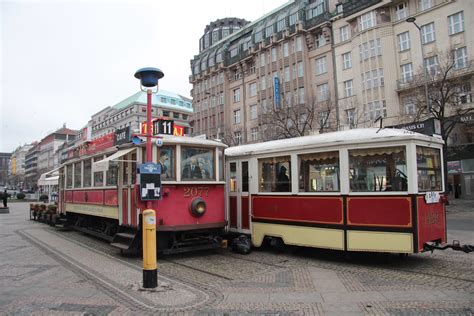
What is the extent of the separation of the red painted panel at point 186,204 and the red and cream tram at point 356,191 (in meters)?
→ 1.11

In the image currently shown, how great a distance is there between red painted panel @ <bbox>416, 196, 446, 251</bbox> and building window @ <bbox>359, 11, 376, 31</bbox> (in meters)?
33.1

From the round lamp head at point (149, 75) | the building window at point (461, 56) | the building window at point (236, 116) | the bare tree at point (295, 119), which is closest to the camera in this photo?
the round lamp head at point (149, 75)

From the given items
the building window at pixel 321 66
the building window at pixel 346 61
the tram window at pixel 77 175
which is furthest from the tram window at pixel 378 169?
the building window at pixel 321 66

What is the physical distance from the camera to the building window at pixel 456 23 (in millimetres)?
32034

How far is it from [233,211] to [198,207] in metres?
1.67

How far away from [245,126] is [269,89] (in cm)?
655

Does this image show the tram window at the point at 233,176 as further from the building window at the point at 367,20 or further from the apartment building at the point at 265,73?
the building window at the point at 367,20

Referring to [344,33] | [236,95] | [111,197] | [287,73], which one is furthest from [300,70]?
[111,197]

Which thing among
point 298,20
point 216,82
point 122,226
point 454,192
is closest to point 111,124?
point 216,82

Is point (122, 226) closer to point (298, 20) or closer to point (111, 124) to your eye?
point (298, 20)

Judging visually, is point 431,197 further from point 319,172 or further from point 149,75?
point 149,75

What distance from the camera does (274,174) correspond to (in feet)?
32.6

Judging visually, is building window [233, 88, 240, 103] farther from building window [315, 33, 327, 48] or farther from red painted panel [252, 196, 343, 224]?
red painted panel [252, 196, 343, 224]

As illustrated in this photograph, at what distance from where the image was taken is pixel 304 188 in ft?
30.3
